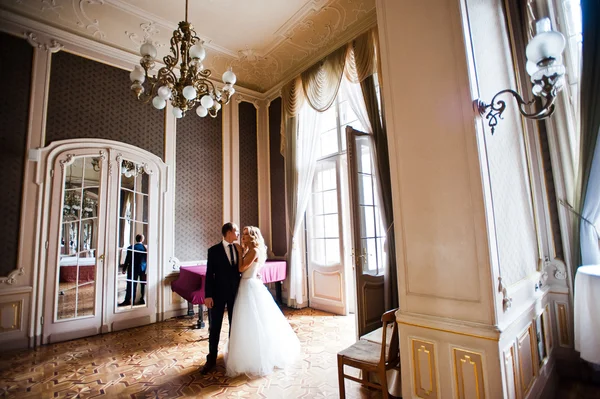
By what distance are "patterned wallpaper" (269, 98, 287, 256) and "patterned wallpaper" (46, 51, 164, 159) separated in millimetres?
2024

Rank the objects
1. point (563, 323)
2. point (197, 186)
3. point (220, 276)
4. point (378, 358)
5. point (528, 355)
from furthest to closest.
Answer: point (197, 186) → point (220, 276) → point (563, 323) → point (378, 358) → point (528, 355)

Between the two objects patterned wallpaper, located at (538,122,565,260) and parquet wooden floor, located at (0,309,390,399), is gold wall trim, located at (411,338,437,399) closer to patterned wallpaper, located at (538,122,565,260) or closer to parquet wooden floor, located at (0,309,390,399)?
parquet wooden floor, located at (0,309,390,399)

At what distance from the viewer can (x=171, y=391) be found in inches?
102

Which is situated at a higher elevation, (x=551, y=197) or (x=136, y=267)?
(x=551, y=197)

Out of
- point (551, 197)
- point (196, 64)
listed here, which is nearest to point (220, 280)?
point (196, 64)

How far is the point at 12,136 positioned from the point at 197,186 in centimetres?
245

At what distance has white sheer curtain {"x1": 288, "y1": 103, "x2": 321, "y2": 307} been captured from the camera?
5.11 m

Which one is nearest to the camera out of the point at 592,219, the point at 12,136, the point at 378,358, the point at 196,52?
the point at 378,358

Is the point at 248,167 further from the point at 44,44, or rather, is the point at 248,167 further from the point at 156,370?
the point at 156,370

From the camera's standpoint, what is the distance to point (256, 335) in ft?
9.57

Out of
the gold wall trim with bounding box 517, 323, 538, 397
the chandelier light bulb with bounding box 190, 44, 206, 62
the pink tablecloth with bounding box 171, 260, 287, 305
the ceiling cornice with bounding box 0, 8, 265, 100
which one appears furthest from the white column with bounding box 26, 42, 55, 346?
the gold wall trim with bounding box 517, 323, 538, 397

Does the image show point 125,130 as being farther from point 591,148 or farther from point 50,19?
point 591,148

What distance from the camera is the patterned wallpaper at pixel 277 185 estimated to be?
575cm

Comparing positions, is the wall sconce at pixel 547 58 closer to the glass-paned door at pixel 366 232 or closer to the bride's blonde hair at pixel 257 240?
the glass-paned door at pixel 366 232
